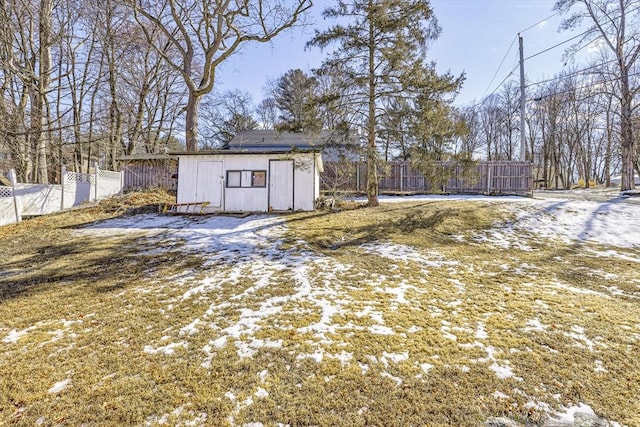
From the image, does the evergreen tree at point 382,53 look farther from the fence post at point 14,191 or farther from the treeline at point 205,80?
the fence post at point 14,191

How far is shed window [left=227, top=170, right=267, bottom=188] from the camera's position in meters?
10.9

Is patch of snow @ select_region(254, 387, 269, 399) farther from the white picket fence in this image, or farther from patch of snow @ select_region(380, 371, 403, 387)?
the white picket fence

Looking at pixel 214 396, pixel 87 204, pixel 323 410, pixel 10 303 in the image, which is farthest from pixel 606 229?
pixel 87 204

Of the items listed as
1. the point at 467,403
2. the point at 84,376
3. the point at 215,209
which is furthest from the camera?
the point at 215,209

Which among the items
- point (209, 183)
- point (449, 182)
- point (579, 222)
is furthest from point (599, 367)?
point (449, 182)

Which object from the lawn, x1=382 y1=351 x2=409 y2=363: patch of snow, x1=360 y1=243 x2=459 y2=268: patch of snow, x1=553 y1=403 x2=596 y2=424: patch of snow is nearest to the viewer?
x1=553 y1=403 x2=596 y2=424: patch of snow

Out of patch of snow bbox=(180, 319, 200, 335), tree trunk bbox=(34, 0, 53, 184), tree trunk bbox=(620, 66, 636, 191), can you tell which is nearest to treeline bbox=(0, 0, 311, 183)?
tree trunk bbox=(34, 0, 53, 184)

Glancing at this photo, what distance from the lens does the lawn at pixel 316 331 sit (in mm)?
2375

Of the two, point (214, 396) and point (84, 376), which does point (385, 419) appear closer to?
point (214, 396)

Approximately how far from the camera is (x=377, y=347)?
3.16 metres

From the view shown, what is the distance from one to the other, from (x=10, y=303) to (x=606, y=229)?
13.3 metres

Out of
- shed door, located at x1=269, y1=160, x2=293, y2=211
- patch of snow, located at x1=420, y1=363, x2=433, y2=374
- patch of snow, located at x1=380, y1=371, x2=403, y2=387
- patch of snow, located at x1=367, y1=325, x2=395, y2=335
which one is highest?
shed door, located at x1=269, y1=160, x2=293, y2=211

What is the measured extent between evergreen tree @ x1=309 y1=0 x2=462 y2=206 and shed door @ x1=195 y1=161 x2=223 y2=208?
5405 millimetres

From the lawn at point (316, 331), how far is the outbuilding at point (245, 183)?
354 cm
